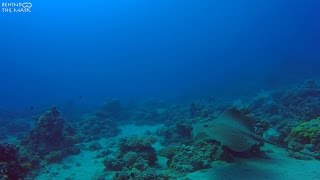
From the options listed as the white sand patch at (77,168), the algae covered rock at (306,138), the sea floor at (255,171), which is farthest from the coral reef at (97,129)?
the algae covered rock at (306,138)

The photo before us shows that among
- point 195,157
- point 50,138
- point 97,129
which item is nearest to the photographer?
point 195,157

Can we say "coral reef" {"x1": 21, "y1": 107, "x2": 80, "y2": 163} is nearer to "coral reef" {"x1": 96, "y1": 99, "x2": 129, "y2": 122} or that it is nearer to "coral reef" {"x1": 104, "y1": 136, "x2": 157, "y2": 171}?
"coral reef" {"x1": 104, "y1": 136, "x2": 157, "y2": 171}

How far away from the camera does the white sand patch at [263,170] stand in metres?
6.76

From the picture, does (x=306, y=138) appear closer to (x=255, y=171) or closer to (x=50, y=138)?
(x=255, y=171)

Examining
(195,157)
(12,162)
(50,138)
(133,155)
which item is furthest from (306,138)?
(50,138)

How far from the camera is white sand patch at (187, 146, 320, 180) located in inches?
266

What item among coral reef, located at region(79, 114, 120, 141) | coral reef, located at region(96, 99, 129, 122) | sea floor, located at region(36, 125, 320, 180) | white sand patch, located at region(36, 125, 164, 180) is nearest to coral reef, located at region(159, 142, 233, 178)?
sea floor, located at region(36, 125, 320, 180)

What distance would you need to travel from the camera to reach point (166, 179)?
6754 mm

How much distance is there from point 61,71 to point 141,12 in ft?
214

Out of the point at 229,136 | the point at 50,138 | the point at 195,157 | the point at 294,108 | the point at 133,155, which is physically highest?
the point at 294,108

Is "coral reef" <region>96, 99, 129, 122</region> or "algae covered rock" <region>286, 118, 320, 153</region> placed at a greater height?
"coral reef" <region>96, 99, 129, 122</region>

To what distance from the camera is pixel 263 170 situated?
7145 millimetres

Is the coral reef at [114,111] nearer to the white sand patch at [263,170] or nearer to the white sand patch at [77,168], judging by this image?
the white sand patch at [77,168]

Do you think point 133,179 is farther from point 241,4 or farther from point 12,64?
point 12,64
